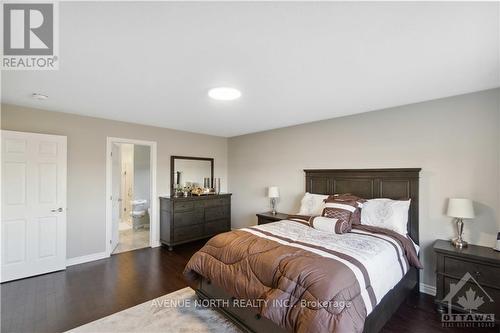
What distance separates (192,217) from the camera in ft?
15.8

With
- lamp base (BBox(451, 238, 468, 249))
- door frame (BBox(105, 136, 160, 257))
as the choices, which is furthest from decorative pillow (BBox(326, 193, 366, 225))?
door frame (BBox(105, 136, 160, 257))

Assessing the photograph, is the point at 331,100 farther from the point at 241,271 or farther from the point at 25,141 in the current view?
the point at 25,141

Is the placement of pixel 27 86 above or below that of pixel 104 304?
above

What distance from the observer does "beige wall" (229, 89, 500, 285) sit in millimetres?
2582

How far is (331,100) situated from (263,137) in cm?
230

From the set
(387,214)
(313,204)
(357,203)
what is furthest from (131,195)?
(387,214)

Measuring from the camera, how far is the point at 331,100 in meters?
3.01

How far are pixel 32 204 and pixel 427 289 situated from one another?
5413 millimetres

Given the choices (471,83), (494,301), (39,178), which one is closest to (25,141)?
(39,178)

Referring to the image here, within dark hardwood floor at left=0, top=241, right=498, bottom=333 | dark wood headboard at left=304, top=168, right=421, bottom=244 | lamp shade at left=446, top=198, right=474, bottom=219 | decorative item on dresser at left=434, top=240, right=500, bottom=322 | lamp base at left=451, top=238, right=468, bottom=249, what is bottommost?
dark hardwood floor at left=0, top=241, right=498, bottom=333

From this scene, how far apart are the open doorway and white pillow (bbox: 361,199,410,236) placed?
386 centimetres

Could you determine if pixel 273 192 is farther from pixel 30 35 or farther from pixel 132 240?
pixel 30 35

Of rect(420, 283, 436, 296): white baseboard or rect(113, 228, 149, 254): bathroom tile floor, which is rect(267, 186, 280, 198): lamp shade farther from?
rect(113, 228, 149, 254): bathroom tile floor

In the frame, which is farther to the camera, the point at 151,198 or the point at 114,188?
the point at 151,198
